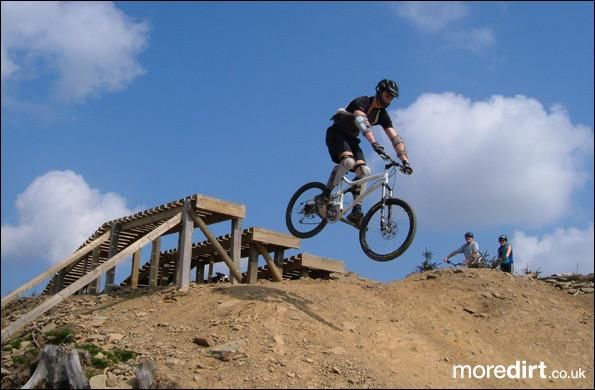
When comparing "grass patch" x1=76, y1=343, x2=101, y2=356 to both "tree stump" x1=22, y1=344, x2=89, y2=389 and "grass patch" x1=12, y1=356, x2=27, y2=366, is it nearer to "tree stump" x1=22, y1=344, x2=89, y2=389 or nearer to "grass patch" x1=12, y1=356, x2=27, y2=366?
"tree stump" x1=22, y1=344, x2=89, y2=389

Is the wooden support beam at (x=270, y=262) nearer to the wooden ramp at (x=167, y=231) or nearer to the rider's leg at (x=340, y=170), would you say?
the wooden ramp at (x=167, y=231)

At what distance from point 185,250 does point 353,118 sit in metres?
4.64

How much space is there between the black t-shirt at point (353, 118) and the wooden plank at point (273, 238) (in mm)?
4099

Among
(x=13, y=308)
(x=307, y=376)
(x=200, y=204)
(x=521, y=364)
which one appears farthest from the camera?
(x=13, y=308)

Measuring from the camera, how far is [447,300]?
13125 millimetres

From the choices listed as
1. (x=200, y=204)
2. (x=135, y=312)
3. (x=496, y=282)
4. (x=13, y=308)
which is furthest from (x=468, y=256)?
(x=13, y=308)

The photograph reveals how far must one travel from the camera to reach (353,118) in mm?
12844

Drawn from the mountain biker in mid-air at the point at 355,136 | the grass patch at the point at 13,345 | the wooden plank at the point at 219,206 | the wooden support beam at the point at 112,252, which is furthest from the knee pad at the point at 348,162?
the wooden support beam at the point at 112,252

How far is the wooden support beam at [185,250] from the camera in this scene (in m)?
14.6

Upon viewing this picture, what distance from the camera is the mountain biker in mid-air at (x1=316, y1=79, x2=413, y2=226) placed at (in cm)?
1267

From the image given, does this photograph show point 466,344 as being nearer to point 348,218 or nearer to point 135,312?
point 348,218

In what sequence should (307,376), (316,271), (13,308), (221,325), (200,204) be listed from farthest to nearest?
1. (316,271)
2. (13,308)
3. (200,204)
4. (221,325)
5. (307,376)

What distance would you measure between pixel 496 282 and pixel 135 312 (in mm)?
6949

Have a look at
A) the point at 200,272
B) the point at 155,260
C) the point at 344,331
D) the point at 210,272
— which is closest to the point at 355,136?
the point at 344,331
